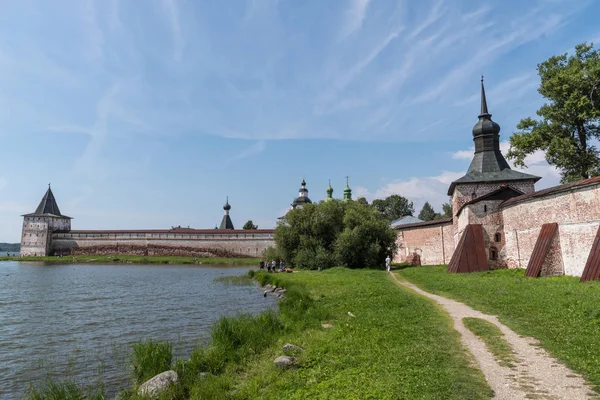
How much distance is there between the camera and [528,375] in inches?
192

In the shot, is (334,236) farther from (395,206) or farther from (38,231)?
(38,231)

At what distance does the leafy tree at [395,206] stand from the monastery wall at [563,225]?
5057 cm

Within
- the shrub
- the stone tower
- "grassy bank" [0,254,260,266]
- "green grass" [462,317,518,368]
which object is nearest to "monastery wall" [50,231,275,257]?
"grassy bank" [0,254,260,266]

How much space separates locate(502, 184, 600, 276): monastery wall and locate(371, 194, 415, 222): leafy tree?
50567 mm

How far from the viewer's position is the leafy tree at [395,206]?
69.6 metres

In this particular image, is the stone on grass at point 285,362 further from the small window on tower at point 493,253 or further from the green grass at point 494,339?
the small window on tower at point 493,253

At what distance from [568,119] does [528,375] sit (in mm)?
21925

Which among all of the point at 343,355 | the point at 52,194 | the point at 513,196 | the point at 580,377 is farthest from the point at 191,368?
the point at 52,194

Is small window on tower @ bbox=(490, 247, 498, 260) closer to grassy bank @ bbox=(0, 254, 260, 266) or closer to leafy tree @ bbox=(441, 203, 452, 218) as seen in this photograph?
grassy bank @ bbox=(0, 254, 260, 266)

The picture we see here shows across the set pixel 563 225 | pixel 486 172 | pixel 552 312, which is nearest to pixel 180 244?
pixel 486 172

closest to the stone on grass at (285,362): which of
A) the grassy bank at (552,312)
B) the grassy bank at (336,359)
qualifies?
the grassy bank at (336,359)

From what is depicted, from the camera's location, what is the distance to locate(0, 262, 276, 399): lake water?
24.6ft

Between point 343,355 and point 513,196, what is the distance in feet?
62.8

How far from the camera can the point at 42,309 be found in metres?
14.2
